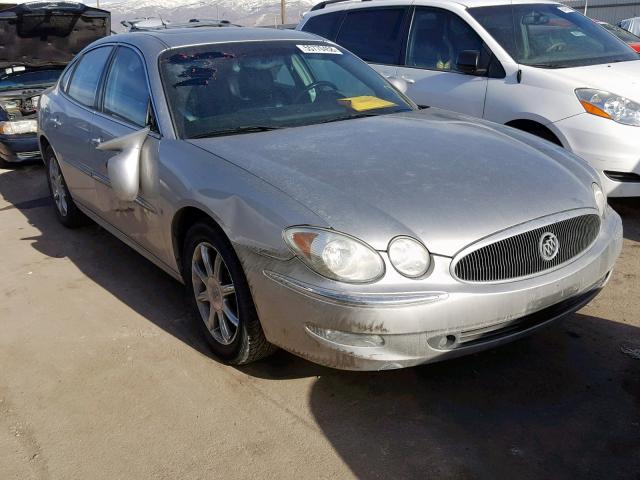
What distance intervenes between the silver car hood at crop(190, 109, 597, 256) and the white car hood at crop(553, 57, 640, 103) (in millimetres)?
1671

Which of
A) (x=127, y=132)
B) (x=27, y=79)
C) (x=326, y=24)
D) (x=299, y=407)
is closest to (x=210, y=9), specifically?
(x=27, y=79)

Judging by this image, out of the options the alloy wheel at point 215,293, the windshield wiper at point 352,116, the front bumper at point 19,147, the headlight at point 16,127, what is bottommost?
the front bumper at point 19,147

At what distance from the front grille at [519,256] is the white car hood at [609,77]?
2479 millimetres

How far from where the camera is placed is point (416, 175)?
3096 millimetres

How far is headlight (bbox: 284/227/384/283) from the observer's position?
2678 millimetres

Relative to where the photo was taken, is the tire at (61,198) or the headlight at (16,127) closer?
the tire at (61,198)

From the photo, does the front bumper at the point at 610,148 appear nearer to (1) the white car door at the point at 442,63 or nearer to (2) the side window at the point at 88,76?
(1) the white car door at the point at 442,63

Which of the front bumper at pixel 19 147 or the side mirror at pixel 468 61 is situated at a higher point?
the side mirror at pixel 468 61

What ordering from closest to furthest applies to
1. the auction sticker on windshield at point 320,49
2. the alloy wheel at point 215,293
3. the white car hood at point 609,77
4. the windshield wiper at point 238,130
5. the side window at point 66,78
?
the alloy wheel at point 215,293 → the windshield wiper at point 238,130 → the auction sticker on windshield at point 320,49 → the white car hood at point 609,77 → the side window at point 66,78

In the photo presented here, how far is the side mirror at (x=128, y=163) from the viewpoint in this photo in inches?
147

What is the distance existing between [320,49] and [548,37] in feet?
7.94

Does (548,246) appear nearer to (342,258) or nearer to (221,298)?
(342,258)

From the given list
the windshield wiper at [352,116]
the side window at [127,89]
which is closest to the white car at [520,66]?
the windshield wiper at [352,116]

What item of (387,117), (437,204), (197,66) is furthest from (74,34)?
(437,204)
